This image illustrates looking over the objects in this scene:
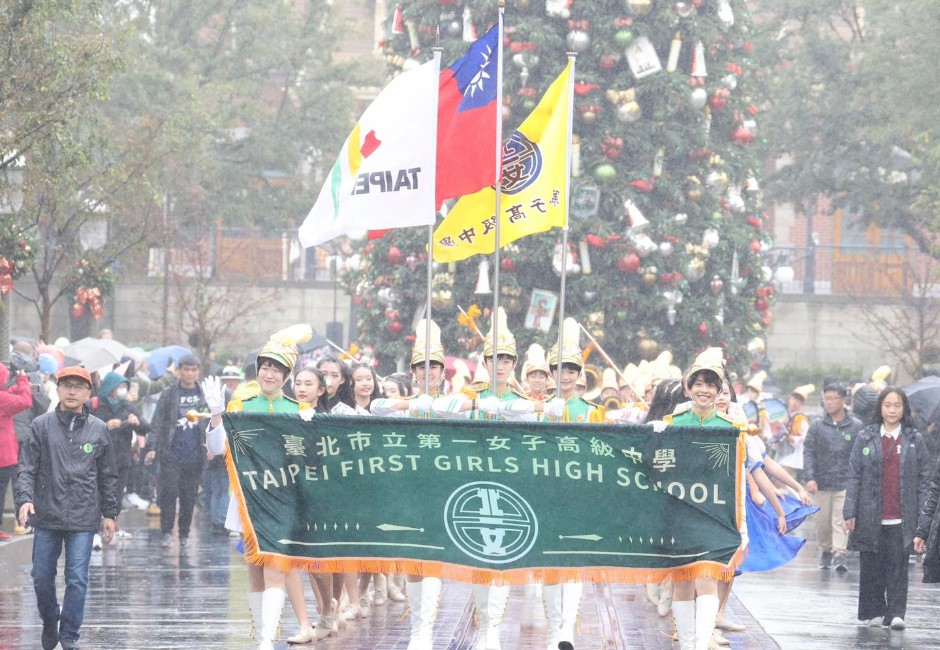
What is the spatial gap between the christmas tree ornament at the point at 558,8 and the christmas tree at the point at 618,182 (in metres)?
0.02

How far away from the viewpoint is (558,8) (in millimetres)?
22922

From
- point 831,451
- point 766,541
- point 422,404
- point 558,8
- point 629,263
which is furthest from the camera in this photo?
point 629,263

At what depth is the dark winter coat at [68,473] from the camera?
10945 millimetres

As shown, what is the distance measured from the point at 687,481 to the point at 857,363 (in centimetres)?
3199

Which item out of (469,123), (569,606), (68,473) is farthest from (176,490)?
(569,606)

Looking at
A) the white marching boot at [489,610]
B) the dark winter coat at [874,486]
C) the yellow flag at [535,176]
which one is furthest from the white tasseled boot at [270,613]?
the dark winter coat at [874,486]

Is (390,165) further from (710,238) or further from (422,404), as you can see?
(710,238)

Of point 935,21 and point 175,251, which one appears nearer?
point 935,21

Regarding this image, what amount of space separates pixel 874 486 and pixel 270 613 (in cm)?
477

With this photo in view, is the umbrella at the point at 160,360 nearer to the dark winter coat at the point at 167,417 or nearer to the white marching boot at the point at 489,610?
the dark winter coat at the point at 167,417

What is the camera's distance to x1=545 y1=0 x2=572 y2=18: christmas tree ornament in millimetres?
22891

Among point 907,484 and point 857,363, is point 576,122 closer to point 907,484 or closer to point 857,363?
point 907,484

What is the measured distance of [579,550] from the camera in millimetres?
10500

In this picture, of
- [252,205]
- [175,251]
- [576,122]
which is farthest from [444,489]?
[252,205]
